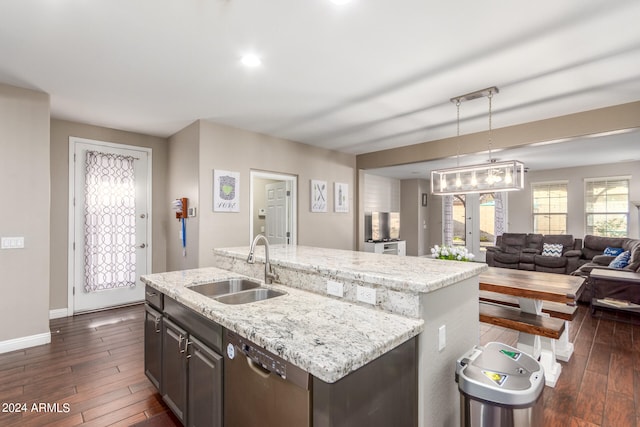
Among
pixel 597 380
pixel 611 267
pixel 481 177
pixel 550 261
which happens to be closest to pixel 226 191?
pixel 481 177

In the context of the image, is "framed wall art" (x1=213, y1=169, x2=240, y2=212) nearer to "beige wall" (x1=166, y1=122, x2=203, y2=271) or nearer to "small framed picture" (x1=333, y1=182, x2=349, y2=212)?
"beige wall" (x1=166, y1=122, x2=203, y2=271)

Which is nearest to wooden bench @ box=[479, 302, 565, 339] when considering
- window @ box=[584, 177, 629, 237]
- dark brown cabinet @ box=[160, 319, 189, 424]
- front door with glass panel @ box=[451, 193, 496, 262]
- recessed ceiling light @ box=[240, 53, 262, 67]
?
dark brown cabinet @ box=[160, 319, 189, 424]

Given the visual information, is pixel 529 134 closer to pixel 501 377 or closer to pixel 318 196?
pixel 318 196

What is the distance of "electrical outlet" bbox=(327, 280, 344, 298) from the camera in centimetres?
182

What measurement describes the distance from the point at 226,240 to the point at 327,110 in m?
2.27

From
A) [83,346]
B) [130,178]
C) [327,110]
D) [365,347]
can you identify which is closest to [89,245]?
[130,178]

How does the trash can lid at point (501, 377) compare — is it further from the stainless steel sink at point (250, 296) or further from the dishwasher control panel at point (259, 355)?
the stainless steel sink at point (250, 296)

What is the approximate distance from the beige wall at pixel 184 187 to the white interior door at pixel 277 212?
5.35 feet

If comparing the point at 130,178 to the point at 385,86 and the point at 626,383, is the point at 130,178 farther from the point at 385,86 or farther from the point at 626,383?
the point at 626,383

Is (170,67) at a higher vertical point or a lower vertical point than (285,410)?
higher

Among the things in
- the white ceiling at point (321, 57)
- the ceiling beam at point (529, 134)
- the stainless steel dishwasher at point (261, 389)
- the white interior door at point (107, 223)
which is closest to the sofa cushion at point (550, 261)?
the ceiling beam at point (529, 134)

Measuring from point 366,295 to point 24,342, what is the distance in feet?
12.4

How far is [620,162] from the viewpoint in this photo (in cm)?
693

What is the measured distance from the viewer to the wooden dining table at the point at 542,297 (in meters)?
2.59
